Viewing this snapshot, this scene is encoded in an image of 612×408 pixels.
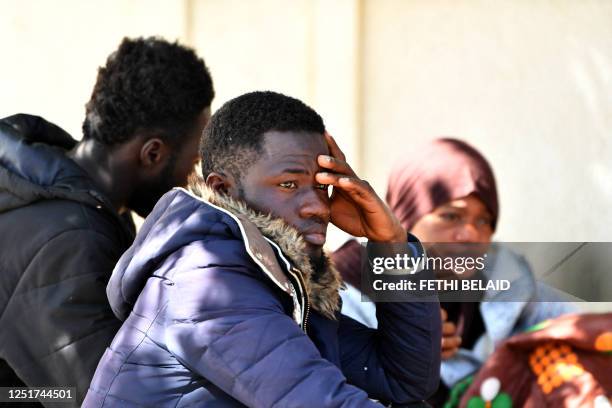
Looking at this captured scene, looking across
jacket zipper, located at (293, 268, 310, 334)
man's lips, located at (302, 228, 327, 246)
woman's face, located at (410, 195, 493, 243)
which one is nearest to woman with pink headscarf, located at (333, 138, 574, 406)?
woman's face, located at (410, 195, 493, 243)

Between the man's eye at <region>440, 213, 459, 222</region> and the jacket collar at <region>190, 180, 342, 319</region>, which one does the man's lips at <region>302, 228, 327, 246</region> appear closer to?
the jacket collar at <region>190, 180, 342, 319</region>

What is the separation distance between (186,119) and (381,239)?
2.99 ft

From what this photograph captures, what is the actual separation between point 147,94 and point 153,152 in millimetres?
184

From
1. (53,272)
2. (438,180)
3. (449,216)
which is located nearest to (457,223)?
(449,216)

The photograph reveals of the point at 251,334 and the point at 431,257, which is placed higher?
the point at 251,334

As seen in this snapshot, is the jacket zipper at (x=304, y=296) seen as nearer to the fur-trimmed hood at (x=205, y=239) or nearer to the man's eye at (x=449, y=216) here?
the fur-trimmed hood at (x=205, y=239)

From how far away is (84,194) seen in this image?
2.86 m

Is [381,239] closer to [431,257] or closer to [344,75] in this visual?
[431,257]

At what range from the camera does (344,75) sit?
522 cm

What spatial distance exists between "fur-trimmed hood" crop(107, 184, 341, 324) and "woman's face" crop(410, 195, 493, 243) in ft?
5.99

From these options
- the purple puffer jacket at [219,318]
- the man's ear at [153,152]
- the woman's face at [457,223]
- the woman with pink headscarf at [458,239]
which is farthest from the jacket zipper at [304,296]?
the woman's face at [457,223]

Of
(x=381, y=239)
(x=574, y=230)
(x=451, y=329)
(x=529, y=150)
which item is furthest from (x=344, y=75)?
(x=381, y=239)

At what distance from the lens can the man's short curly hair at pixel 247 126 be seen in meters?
2.34

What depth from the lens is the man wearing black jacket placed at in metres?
2.71
